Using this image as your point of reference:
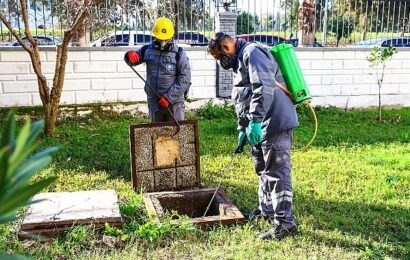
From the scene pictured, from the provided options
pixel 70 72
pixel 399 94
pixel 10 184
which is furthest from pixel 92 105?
pixel 10 184

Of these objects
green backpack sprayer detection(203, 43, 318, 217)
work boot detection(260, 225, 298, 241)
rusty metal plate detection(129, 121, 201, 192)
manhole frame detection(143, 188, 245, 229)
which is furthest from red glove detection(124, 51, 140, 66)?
work boot detection(260, 225, 298, 241)

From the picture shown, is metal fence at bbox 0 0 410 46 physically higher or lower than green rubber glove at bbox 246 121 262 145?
higher

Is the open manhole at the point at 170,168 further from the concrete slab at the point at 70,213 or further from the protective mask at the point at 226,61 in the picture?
the protective mask at the point at 226,61

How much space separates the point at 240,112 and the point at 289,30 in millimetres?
5418

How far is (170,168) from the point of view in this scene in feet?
16.1

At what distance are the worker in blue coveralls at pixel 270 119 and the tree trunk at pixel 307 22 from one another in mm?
5404

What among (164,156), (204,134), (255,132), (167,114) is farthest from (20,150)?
(204,134)

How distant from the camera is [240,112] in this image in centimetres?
384

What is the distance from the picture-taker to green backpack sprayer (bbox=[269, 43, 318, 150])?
366 centimetres

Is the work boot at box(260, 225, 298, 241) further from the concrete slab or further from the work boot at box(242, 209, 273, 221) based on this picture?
the concrete slab

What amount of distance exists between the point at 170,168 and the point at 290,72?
1797 mm

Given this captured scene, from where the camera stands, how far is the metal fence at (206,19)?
23.4 feet

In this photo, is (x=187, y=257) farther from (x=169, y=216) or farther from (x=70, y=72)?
(x=70, y=72)

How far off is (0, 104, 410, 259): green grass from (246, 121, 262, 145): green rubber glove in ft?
2.42
